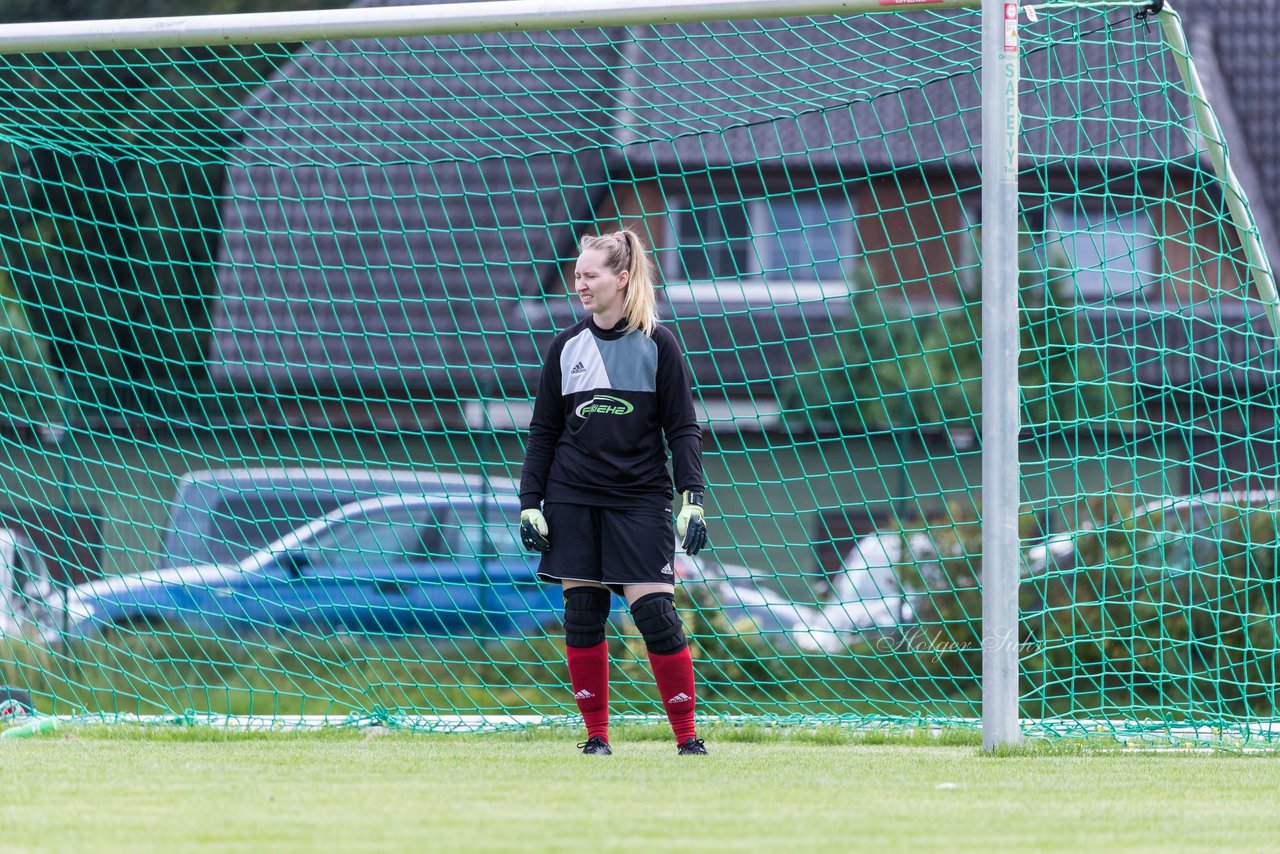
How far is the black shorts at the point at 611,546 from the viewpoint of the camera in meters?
4.43

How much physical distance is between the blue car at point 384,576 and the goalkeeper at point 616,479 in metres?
2.97

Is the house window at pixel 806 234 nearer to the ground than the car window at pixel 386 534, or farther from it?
farther from it

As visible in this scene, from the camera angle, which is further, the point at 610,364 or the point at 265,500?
the point at 265,500

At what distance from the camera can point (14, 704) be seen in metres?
5.76

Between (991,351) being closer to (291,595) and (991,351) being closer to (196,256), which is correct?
(291,595)

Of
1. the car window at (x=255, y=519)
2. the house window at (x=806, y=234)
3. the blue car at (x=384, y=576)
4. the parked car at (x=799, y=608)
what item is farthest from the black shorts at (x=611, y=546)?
the house window at (x=806, y=234)

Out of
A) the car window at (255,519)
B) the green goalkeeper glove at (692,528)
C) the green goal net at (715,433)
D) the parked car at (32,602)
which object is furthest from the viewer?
the car window at (255,519)

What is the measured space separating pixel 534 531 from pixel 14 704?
96.0 inches

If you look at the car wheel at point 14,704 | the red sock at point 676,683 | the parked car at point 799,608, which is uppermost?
the parked car at point 799,608

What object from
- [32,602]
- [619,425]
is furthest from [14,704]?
[619,425]

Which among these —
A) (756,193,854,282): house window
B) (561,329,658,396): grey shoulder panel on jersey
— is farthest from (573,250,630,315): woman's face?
(756,193,854,282): house window

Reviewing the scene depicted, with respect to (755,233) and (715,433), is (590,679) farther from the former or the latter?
(755,233)

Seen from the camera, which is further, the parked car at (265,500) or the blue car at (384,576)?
the parked car at (265,500)

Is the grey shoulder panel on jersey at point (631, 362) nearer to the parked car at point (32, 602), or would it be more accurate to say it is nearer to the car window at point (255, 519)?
the car window at point (255, 519)
